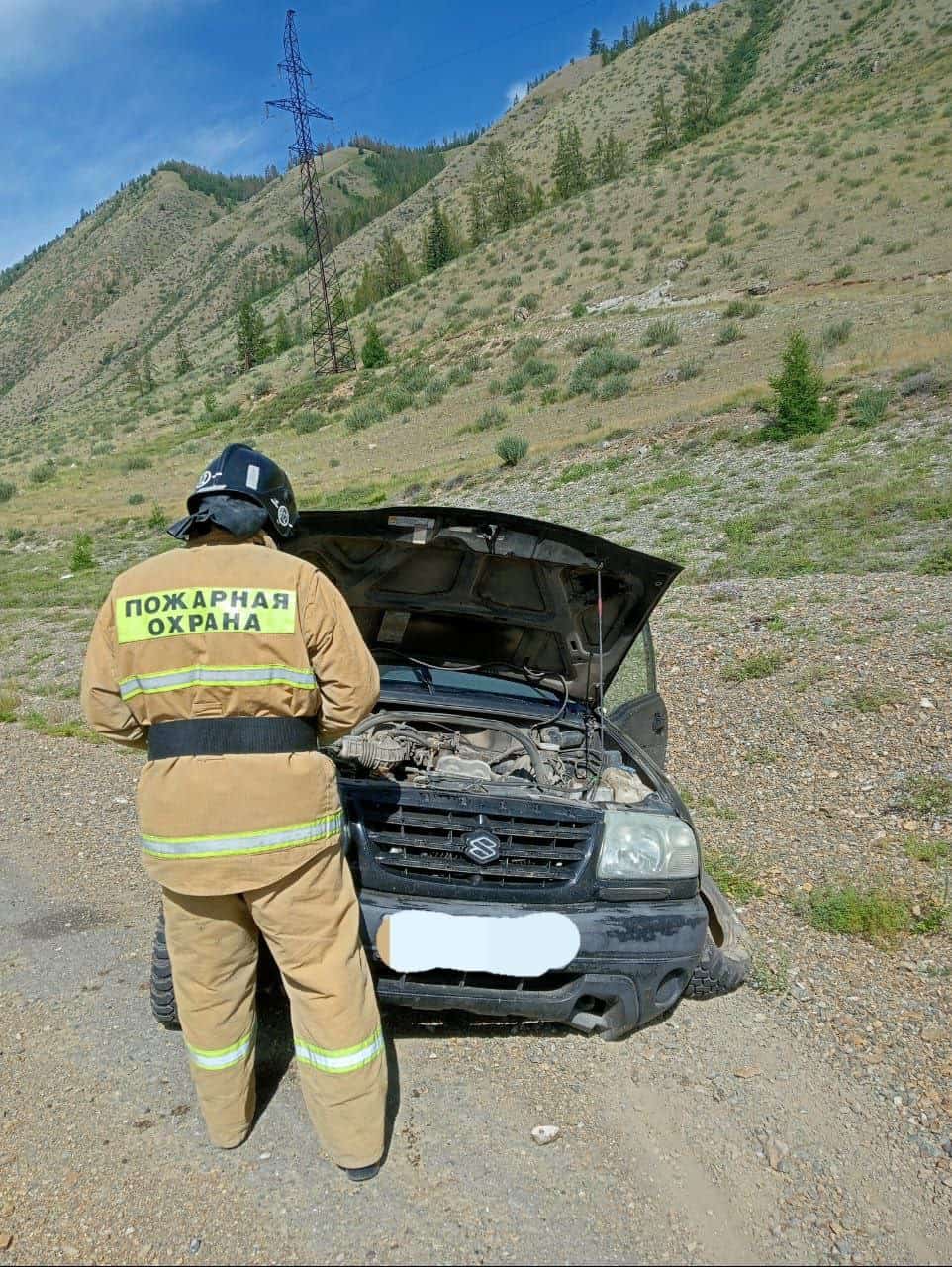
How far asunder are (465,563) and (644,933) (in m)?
1.87

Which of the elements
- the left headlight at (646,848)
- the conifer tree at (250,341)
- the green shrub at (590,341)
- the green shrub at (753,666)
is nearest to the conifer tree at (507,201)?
the conifer tree at (250,341)

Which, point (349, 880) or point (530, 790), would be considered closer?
point (349, 880)

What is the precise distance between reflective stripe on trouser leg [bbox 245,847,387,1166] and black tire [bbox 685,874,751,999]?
1398 millimetres

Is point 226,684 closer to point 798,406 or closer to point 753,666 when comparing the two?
point 753,666

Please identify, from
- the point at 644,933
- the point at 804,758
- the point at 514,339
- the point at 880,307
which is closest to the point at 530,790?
the point at 644,933

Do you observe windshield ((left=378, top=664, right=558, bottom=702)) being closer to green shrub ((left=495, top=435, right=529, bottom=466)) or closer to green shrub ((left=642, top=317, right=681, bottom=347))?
green shrub ((left=495, top=435, right=529, bottom=466))

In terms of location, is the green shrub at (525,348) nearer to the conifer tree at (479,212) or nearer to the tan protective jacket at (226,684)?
the conifer tree at (479,212)

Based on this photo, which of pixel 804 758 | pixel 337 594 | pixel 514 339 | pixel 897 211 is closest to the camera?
pixel 337 594

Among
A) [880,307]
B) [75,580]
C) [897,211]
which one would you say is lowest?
[75,580]

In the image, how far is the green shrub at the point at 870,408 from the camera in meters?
14.9

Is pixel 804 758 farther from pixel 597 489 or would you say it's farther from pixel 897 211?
pixel 897 211

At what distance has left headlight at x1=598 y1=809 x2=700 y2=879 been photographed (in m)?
2.86

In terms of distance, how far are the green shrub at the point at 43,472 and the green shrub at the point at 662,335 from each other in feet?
87.9

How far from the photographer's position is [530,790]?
330 cm
